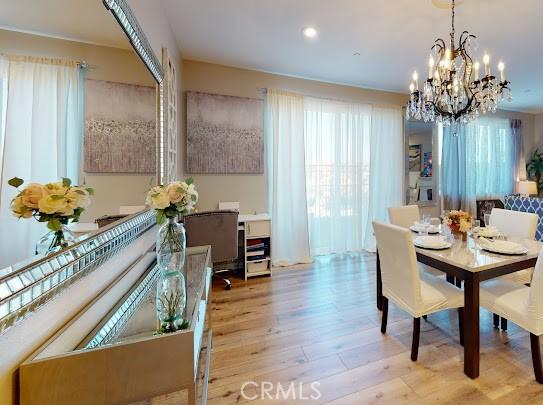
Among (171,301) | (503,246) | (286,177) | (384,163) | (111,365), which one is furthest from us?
(384,163)

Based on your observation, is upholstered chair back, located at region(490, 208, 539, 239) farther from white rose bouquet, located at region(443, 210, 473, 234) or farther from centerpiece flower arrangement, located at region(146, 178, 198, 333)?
centerpiece flower arrangement, located at region(146, 178, 198, 333)

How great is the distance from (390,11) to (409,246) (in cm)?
202

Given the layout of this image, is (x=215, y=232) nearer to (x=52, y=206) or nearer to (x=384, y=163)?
(x=52, y=206)

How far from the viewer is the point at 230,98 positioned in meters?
3.43

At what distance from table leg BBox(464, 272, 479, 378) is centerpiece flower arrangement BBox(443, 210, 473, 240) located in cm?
56

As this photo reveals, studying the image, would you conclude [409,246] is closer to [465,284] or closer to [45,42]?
[465,284]

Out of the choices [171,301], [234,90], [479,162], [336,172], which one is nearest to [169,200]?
[171,301]

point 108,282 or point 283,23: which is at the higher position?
point 283,23

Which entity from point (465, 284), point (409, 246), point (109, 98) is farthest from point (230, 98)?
point (465, 284)

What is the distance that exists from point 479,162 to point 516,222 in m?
3.60

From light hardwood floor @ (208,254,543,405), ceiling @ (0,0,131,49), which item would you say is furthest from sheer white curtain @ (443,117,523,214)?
ceiling @ (0,0,131,49)

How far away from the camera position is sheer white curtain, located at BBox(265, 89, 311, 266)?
360cm

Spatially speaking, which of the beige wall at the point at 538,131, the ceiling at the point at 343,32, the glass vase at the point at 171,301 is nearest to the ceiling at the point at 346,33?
the ceiling at the point at 343,32

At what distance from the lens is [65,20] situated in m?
0.84
